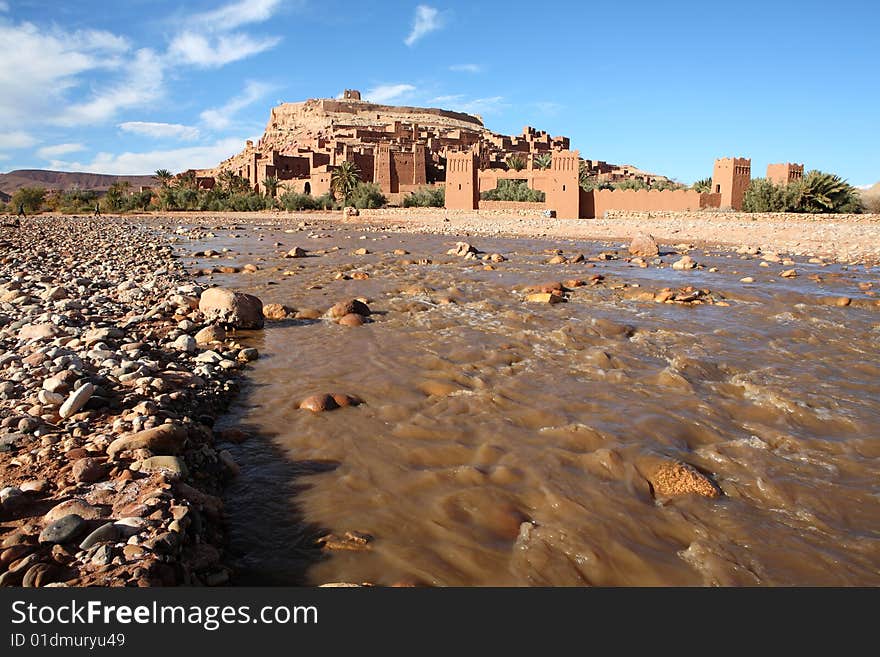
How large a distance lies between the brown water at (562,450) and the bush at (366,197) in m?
31.7

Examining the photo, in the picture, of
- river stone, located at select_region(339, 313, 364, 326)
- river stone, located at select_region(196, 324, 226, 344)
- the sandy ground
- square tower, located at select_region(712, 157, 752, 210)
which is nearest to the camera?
river stone, located at select_region(196, 324, 226, 344)

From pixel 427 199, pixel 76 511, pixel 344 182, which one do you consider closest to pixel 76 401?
pixel 76 511

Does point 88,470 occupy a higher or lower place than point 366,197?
lower

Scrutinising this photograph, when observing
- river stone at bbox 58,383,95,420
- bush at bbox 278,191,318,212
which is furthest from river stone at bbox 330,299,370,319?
bush at bbox 278,191,318,212

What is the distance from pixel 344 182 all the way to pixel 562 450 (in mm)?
40403

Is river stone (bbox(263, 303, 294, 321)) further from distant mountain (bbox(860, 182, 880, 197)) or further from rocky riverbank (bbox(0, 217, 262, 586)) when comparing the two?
distant mountain (bbox(860, 182, 880, 197))

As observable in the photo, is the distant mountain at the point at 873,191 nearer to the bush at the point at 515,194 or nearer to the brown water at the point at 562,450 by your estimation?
the bush at the point at 515,194

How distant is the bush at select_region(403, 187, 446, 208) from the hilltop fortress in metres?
2.05

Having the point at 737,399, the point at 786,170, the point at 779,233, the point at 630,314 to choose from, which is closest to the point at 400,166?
the point at 786,170

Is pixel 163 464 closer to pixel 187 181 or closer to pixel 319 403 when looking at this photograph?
pixel 319 403

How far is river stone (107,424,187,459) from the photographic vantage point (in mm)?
2990

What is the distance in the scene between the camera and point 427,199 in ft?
119
